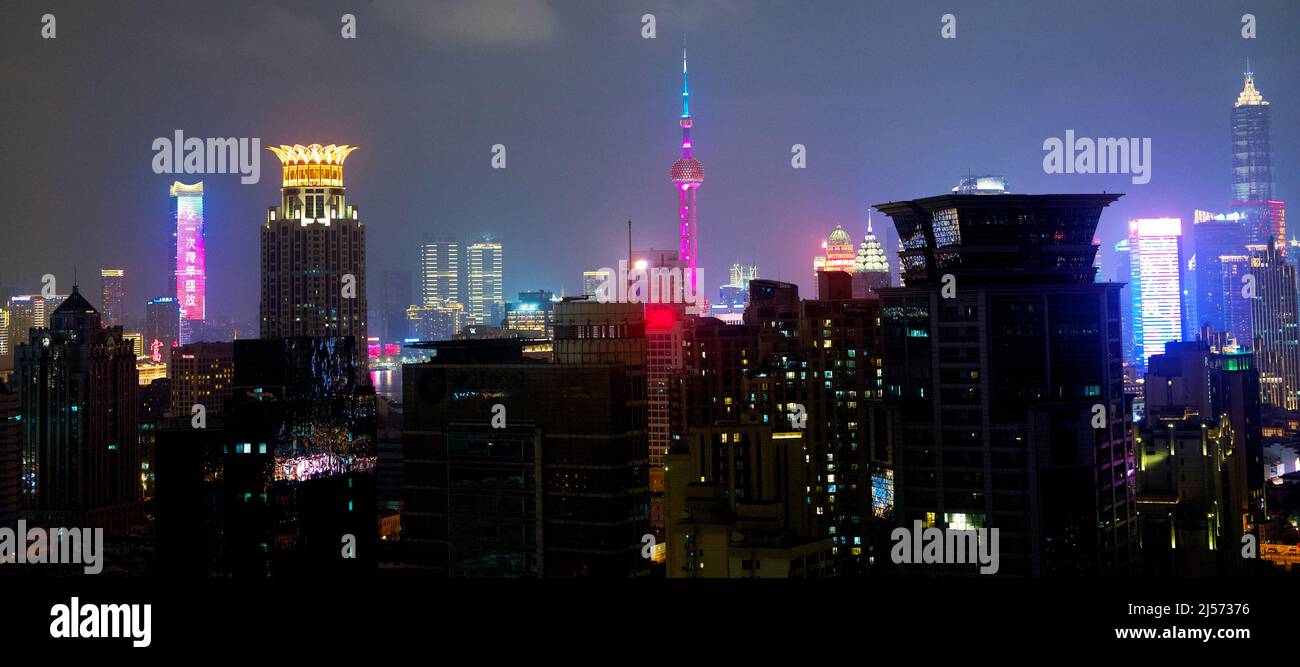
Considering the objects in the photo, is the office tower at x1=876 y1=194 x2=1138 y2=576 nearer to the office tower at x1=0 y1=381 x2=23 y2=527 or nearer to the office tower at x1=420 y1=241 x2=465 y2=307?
the office tower at x1=420 y1=241 x2=465 y2=307

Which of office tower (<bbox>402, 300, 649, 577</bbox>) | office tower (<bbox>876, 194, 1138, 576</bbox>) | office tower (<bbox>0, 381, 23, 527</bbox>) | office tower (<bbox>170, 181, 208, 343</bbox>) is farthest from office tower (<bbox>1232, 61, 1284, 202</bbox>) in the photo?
office tower (<bbox>0, 381, 23, 527</bbox>)

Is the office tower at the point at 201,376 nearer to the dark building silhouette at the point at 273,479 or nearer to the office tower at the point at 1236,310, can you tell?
the dark building silhouette at the point at 273,479

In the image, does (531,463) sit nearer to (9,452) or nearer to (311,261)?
(9,452)

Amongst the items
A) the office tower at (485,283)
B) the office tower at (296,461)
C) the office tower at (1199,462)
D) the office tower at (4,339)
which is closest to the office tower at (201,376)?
the office tower at (4,339)

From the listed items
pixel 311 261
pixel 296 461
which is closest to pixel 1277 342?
pixel 311 261
